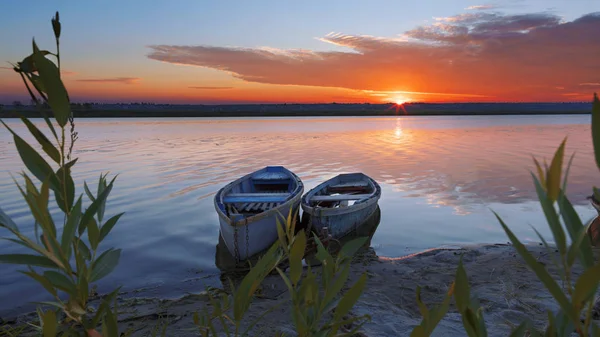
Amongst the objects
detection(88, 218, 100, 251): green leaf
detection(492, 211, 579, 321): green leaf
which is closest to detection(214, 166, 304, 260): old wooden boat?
detection(88, 218, 100, 251): green leaf

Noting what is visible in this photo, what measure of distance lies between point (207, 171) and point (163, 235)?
1237 cm

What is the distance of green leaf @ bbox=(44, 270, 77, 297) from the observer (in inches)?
39.5

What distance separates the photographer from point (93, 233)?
118 cm

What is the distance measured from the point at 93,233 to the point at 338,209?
10824mm

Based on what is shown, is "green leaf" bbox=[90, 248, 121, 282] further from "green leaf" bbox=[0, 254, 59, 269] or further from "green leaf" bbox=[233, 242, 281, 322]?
"green leaf" bbox=[233, 242, 281, 322]

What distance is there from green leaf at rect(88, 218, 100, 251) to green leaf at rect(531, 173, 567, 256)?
1.13 metres

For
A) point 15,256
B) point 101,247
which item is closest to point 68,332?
point 15,256

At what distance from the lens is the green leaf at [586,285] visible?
737mm

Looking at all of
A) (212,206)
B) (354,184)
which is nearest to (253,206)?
(212,206)

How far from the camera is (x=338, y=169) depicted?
26297 millimetres

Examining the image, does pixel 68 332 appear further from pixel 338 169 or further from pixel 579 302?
pixel 338 169

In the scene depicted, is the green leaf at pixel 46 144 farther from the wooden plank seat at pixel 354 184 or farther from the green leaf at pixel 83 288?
the wooden plank seat at pixel 354 184

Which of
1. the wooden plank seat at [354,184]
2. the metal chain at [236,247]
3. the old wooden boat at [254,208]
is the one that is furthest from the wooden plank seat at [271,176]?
the metal chain at [236,247]

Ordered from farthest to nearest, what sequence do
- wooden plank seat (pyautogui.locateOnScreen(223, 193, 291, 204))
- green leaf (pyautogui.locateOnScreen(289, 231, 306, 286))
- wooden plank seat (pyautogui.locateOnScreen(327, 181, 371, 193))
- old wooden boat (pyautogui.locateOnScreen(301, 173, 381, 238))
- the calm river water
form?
wooden plank seat (pyautogui.locateOnScreen(327, 181, 371, 193))
wooden plank seat (pyautogui.locateOnScreen(223, 193, 291, 204))
old wooden boat (pyautogui.locateOnScreen(301, 173, 381, 238))
the calm river water
green leaf (pyautogui.locateOnScreen(289, 231, 306, 286))
